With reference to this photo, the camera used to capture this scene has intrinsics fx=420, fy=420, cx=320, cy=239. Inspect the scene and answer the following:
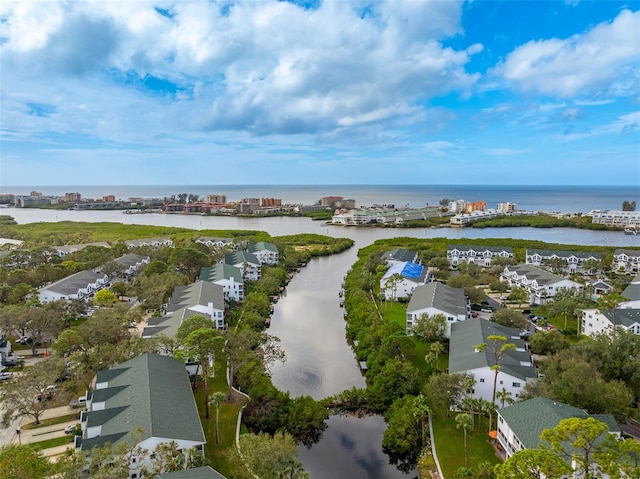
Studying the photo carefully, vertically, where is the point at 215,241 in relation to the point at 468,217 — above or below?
below

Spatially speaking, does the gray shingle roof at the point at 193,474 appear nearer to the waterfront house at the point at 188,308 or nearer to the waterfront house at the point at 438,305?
the waterfront house at the point at 188,308

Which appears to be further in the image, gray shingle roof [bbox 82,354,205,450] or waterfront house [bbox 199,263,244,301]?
waterfront house [bbox 199,263,244,301]

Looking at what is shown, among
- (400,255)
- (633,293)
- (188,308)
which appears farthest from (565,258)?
(188,308)

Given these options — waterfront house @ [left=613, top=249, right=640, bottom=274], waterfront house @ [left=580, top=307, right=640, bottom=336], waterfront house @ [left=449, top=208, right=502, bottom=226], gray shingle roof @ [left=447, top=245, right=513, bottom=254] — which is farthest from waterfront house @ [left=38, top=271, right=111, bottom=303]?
waterfront house @ [left=449, top=208, right=502, bottom=226]

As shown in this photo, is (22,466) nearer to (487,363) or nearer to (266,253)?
(487,363)

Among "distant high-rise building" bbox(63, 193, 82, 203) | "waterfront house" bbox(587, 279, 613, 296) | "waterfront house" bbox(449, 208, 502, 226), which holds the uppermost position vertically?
"distant high-rise building" bbox(63, 193, 82, 203)

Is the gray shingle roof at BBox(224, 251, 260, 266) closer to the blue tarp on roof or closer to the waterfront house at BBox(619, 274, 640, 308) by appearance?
the blue tarp on roof

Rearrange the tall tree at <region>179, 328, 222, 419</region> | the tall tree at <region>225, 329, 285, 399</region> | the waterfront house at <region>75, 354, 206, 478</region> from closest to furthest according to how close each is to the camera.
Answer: the waterfront house at <region>75, 354, 206, 478</region>, the tall tree at <region>179, 328, 222, 419</region>, the tall tree at <region>225, 329, 285, 399</region>
